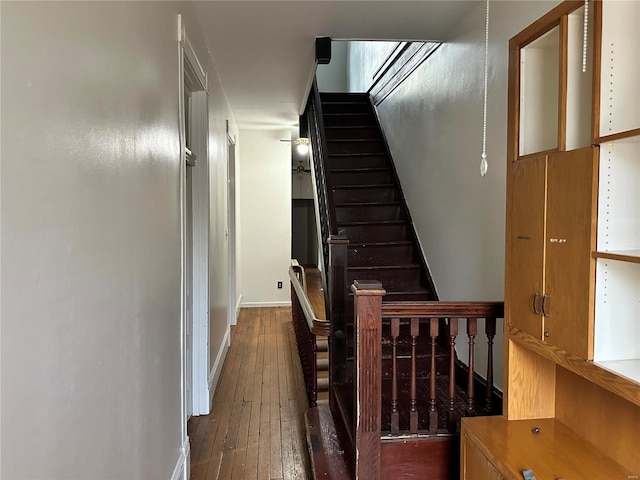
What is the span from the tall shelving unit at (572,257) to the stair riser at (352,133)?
132 inches

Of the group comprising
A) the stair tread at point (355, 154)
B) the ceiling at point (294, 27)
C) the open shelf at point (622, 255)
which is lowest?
the open shelf at point (622, 255)

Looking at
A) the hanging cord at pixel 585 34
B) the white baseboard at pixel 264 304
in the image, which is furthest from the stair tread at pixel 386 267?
the white baseboard at pixel 264 304

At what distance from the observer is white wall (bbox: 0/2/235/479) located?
33.2 inches

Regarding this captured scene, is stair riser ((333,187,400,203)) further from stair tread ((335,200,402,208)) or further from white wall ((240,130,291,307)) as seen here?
white wall ((240,130,291,307))

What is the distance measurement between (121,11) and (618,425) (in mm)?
2080

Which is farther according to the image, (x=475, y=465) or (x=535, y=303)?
(x=475, y=465)

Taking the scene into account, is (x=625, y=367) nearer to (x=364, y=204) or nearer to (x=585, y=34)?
(x=585, y=34)

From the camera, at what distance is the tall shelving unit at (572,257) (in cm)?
135

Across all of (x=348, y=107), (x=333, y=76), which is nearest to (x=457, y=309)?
(x=348, y=107)

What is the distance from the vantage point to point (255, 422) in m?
3.24

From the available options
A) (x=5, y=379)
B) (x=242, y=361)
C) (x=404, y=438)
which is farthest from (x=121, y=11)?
(x=242, y=361)

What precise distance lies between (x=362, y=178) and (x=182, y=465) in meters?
3.12

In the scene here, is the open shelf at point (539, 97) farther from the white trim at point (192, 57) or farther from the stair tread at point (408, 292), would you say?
the stair tread at point (408, 292)

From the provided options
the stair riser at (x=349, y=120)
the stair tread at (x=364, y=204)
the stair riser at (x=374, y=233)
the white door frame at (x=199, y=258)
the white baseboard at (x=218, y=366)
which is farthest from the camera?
the stair riser at (x=349, y=120)
